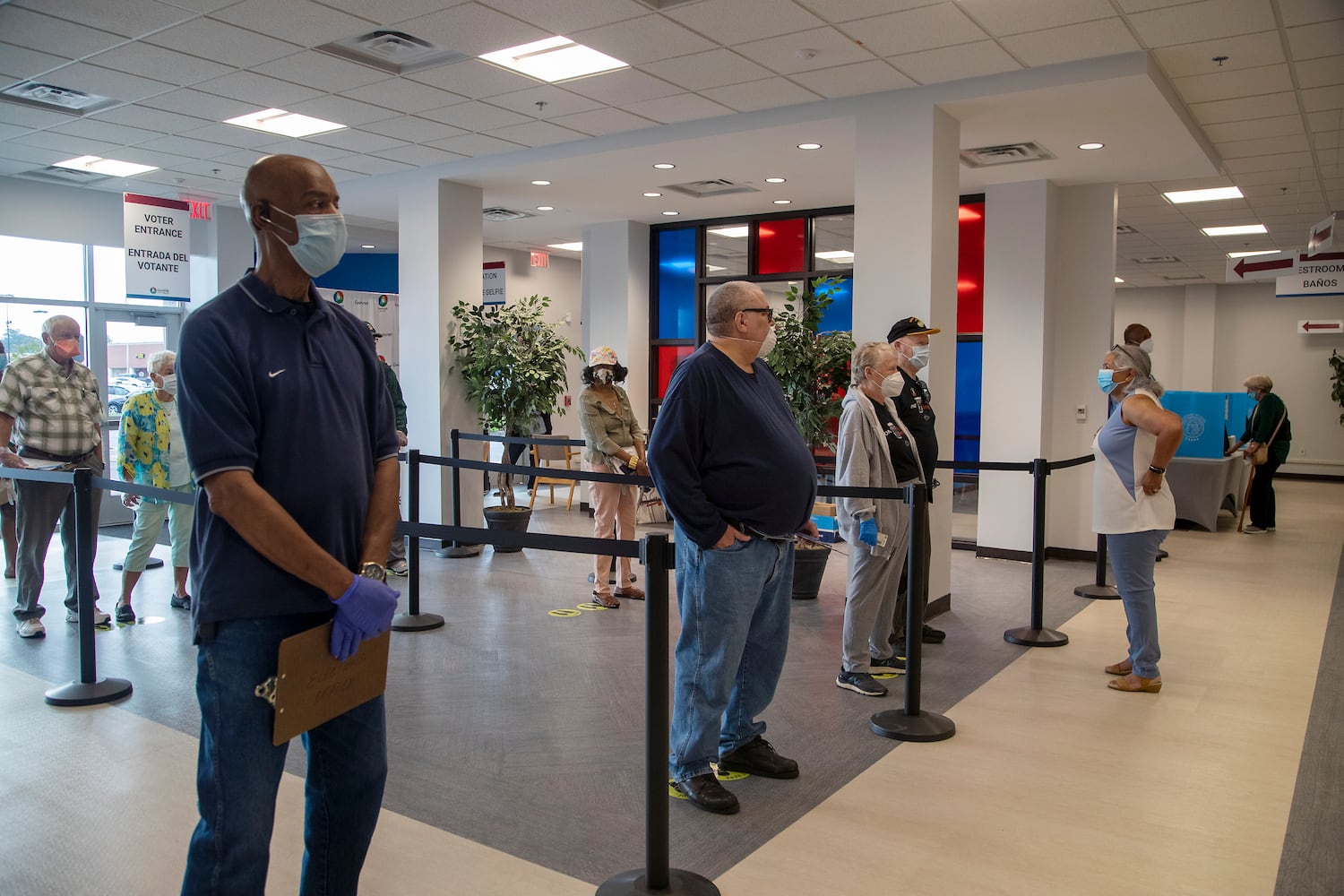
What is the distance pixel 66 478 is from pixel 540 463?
789cm

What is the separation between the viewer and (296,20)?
497 centimetres

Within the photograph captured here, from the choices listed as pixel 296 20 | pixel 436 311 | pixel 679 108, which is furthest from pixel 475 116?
pixel 436 311

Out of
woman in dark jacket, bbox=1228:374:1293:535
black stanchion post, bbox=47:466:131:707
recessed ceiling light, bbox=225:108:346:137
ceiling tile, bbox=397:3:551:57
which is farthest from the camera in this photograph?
woman in dark jacket, bbox=1228:374:1293:535

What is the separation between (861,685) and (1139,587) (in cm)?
135

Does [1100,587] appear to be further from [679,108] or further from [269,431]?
[269,431]

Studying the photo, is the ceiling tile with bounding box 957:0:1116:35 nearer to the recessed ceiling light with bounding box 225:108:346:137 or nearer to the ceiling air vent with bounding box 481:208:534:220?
the recessed ceiling light with bounding box 225:108:346:137

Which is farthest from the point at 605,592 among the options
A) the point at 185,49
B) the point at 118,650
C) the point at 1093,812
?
the point at 185,49

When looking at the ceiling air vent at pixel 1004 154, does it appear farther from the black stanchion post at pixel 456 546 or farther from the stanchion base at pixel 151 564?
the stanchion base at pixel 151 564

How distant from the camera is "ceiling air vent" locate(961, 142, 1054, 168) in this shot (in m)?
7.01

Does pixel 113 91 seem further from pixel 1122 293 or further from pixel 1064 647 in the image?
pixel 1122 293

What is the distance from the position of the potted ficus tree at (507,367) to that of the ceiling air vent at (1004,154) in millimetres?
3693

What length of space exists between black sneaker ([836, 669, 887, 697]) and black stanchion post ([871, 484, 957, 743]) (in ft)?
1.27

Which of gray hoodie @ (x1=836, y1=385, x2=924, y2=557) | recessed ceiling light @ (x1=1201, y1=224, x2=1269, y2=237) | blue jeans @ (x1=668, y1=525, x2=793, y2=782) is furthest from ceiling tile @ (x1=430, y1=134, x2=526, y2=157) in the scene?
recessed ceiling light @ (x1=1201, y1=224, x2=1269, y2=237)

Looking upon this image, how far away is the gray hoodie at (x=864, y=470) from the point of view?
4.39m
